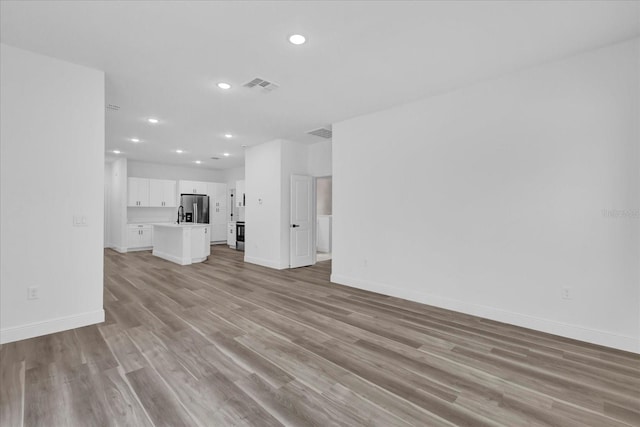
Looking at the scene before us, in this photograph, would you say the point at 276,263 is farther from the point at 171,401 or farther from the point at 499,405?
the point at 499,405

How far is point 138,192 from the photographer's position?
365 inches

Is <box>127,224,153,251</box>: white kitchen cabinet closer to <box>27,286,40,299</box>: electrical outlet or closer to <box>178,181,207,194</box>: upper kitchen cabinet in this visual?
<box>178,181,207,194</box>: upper kitchen cabinet

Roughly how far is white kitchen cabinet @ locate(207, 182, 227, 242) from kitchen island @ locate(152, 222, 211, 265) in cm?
295

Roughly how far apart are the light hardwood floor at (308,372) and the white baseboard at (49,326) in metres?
0.10

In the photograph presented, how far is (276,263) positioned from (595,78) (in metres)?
5.74

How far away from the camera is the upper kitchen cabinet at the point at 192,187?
1014cm

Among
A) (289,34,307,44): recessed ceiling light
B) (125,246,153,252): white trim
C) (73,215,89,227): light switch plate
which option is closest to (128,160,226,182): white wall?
(125,246,153,252): white trim

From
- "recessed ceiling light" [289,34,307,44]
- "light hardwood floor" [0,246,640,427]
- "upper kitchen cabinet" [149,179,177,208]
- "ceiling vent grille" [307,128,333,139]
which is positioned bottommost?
"light hardwood floor" [0,246,640,427]

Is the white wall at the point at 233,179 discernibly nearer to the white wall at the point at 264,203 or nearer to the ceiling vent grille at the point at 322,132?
the white wall at the point at 264,203

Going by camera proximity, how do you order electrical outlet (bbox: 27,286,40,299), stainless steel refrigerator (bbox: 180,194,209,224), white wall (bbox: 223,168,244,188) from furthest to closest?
white wall (bbox: 223,168,244,188), stainless steel refrigerator (bbox: 180,194,209,224), electrical outlet (bbox: 27,286,40,299)

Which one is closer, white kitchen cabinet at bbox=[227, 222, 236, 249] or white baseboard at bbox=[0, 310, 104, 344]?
white baseboard at bbox=[0, 310, 104, 344]

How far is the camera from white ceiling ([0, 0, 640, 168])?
7.89 feet

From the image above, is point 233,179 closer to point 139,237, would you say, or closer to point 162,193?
point 162,193

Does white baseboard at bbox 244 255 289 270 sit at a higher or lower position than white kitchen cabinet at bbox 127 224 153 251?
lower
